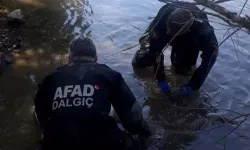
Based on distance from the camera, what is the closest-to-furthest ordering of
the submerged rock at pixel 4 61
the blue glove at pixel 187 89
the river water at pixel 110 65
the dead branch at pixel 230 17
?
1. the dead branch at pixel 230 17
2. the river water at pixel 110 65
3. the blue glove at pixel 187 89
4. the submerged rock at pixel 4 61

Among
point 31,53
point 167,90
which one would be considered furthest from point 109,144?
point 31,53

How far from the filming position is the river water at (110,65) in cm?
366

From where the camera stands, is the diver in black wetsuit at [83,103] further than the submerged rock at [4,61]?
No

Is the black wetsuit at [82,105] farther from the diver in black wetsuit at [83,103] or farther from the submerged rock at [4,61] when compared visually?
the submerged rock at [4,61]

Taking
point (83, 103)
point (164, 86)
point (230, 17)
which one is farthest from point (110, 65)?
point (230, 17)

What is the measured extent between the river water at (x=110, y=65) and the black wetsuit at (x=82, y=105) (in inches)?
20.2

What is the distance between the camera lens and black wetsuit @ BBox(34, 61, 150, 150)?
A: 2.48 meters

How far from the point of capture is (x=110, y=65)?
5094mm

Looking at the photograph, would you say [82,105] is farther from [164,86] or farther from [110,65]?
[110,65]

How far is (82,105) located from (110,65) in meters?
2.65

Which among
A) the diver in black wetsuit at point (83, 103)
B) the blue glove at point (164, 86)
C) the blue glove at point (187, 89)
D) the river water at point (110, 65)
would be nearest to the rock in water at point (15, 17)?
the river water at point (110, 65)

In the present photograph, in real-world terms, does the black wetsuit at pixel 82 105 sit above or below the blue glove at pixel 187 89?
above

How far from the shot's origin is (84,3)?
24.5ft

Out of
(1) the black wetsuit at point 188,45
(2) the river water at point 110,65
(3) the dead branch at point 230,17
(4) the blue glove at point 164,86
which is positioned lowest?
(2) the river water at point 110,65
